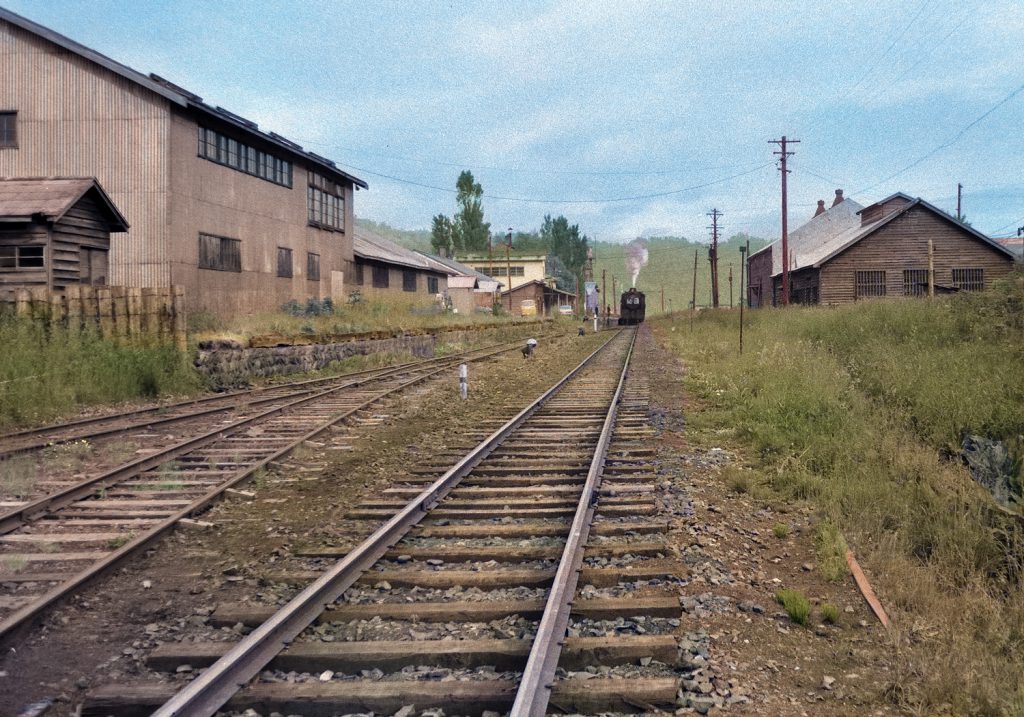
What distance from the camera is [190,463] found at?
334 inches

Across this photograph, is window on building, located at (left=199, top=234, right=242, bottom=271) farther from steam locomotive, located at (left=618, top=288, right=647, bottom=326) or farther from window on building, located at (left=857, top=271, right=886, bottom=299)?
steam locomotive, located at (left=618, top=288, right=647, bottom=326)

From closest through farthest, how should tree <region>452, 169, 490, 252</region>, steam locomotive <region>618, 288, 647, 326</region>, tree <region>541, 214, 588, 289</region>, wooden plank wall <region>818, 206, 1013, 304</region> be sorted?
wooden plank wall <region>818, 206, 1013, 304</region> → steam locomotive <region>618, 288, 647, 326</region> → tree <region>452, 169, 490, 252</region> → tree <region>541, 214, 588, 289</region>

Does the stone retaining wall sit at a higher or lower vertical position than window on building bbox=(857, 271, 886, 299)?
lower

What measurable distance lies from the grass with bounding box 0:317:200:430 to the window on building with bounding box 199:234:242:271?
9003mm

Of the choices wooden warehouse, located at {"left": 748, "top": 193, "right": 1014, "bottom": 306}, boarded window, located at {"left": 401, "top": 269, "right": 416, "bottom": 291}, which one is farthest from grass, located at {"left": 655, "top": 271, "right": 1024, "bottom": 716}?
boarded window, located at {"left": 401, "top": 269, "right": 416, "bottom": 291}

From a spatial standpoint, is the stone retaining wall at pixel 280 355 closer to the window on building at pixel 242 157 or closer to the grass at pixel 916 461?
the window on building at pixel 242 157

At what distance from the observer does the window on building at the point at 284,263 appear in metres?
28.1

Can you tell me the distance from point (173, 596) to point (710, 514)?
4166mm

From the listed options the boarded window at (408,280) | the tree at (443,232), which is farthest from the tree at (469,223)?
the boarded window at (408,280)

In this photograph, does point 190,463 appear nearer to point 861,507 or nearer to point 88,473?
point 88,473

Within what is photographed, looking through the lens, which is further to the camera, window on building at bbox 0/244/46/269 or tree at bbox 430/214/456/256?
tree at bbox 430/214/456/256

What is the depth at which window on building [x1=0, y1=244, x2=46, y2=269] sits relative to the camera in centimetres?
1844

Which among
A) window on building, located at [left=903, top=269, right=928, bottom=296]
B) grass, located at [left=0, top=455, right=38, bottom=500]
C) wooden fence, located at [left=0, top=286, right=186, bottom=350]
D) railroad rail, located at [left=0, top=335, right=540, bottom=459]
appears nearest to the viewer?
grass, located at [left=0, top=455, right=38, bottom=500]

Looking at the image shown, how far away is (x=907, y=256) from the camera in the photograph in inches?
1543
